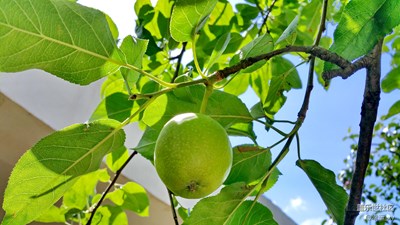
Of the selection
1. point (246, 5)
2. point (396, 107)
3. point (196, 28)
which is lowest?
point (196, 28)

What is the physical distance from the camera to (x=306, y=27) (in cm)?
111

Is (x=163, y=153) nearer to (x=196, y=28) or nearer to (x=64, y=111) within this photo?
(x=196, y=28)

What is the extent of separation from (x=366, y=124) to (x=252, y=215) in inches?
8.6

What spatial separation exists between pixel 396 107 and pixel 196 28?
1.68 ft

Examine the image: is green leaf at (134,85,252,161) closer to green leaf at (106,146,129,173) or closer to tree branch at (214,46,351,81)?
tree branch at (214,46,351,81)

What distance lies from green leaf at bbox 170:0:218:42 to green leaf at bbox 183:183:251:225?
0.20m

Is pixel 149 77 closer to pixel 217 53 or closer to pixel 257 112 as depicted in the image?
pixel 217 53

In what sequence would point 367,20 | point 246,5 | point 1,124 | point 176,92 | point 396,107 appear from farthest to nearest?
point 1,124 → point 246,5 → point 396,107 → point 176,92 → point 367,20

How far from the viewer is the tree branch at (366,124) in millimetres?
462

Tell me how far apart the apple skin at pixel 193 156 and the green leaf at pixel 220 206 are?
114mm

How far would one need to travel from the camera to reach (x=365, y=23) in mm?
404

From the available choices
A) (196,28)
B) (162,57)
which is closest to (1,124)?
(162,57)

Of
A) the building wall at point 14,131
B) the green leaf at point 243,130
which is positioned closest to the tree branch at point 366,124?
the green leaf at point 243,130

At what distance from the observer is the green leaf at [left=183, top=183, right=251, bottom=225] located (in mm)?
548
